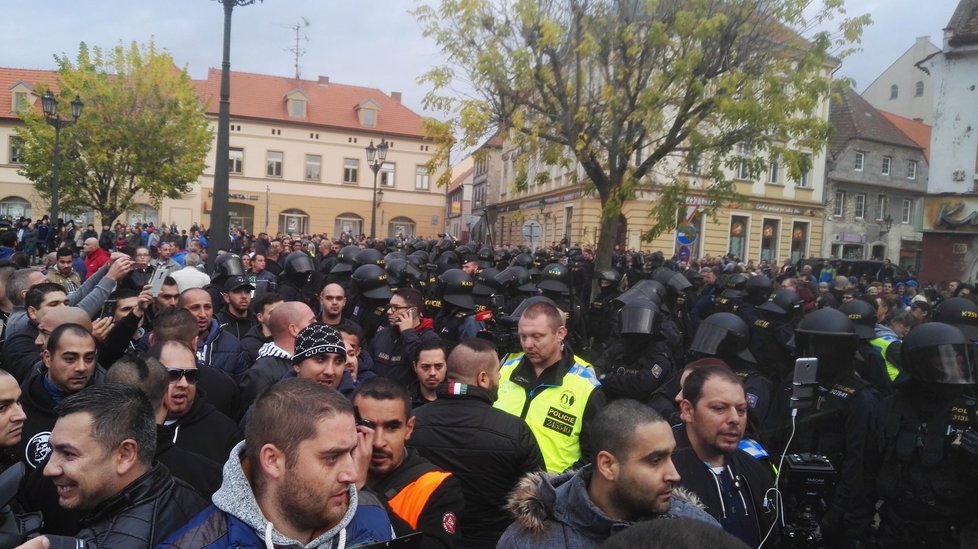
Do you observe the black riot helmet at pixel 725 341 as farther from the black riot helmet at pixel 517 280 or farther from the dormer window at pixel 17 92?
the dormer window at pixel 17 92

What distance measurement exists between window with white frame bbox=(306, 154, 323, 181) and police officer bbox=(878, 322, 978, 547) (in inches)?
1906

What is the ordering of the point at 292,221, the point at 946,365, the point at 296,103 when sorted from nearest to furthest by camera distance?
the point at 946,365 < the point at 292,221 < the point at 296,103

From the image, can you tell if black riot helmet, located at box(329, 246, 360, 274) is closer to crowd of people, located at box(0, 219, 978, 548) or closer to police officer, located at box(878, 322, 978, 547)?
crowd of people, located at box(0, 219, 978, 548)

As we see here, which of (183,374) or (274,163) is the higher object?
(274,163)

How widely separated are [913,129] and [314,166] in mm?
41340

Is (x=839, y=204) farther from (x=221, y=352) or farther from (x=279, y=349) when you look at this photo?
(x=279, y=349)

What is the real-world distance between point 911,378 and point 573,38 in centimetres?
1086

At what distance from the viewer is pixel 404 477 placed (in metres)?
3.05

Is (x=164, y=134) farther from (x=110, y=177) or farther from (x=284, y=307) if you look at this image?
(x=284, y=307)

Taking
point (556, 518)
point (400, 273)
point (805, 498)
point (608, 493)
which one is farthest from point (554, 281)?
point (556, 518)

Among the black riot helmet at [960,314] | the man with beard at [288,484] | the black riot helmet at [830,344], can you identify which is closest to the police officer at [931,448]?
the black riot helmet at [830,344]

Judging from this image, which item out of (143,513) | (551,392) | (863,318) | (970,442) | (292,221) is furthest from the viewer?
(292,221)

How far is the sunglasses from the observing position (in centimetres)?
363

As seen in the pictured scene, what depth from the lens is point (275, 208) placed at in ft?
161
